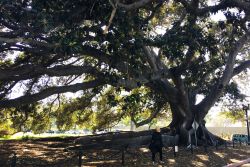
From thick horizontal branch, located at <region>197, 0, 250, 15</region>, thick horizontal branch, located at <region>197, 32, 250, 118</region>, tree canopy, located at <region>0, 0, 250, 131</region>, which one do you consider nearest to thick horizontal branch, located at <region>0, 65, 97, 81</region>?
tree canopy, located at <region>0, 0, 250, 131</region>

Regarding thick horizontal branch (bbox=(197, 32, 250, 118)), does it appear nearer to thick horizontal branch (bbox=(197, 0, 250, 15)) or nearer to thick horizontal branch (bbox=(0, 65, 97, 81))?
thick horizontal branch (bbox=(197, 0, 250, 15))

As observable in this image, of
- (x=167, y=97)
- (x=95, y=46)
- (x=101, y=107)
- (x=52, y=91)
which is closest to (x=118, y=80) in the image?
(x=95, y=46)

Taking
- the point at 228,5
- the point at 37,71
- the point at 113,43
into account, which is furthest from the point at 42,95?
the point at 228,5

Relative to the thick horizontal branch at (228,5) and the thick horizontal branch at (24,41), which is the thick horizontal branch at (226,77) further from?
the thick horizontal branch at (24,41)

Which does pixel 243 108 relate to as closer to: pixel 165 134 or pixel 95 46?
pixel 165 134

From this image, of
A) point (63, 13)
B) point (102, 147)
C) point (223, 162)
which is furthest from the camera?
point (102, 147)

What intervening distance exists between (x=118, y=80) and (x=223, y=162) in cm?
616

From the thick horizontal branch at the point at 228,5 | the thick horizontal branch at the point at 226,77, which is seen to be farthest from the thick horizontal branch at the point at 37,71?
the thick horizontal branch at the point at 226,77

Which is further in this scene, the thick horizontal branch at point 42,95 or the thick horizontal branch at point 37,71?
the thick horizontal branch at point 42,95

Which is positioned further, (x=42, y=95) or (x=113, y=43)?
(x=42, y=95)

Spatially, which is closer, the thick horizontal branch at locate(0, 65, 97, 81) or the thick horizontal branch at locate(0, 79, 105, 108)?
the thick horizontal branch at locate(0, 65, 97, 81)

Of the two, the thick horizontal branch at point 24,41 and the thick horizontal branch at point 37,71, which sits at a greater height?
the thick horizontal branch at point 24,41

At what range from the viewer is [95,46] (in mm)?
16344

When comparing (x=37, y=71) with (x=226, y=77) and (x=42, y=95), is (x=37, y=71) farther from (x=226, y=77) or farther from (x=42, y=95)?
(x=226, y=77)
